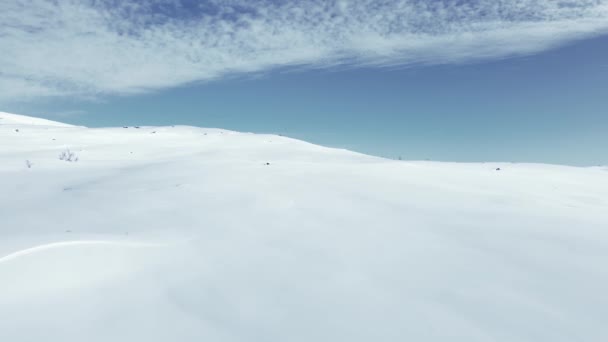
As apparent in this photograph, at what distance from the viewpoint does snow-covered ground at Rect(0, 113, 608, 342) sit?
70.7 inches

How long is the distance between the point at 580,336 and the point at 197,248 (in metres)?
2.24

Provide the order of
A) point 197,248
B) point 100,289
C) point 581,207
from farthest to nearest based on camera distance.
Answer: point 581,207, point 197,248, point 100,289

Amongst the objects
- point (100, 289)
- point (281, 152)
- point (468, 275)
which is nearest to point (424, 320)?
point (468, 275)

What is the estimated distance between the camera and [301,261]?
2.44m

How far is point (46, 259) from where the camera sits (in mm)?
2303

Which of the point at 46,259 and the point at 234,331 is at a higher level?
the point at 46,259

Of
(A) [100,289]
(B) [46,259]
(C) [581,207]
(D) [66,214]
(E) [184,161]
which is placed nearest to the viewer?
(A) [100,289]

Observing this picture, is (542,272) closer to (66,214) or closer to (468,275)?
(468,275)

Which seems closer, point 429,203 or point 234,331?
point 234,331

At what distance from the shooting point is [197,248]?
2.64 metres

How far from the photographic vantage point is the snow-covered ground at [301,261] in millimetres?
1795

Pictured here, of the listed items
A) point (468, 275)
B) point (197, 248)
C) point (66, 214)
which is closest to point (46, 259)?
point (197, 248)

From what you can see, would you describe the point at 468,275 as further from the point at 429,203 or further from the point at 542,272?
the point at 429,203

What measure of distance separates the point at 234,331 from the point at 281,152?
6.92 meters
